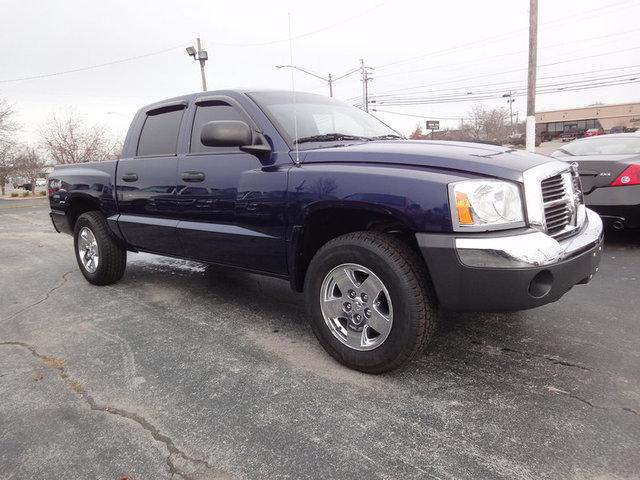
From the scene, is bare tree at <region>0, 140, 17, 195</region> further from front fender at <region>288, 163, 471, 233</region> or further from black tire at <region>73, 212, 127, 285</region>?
front fender at <region>288, 163, 471, 233</region>

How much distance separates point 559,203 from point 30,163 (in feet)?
135

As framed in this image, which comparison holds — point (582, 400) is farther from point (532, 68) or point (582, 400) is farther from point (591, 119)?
point (591, 119)

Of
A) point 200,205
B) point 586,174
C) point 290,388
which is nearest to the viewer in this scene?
point 290,388

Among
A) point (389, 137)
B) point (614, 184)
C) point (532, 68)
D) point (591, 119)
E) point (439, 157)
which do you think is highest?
point (532, 68)

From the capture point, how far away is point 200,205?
12.2 feet

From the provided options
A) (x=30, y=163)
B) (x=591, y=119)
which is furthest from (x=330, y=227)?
(x=591, y=119)

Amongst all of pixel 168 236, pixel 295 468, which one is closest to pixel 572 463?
pixel 295 468

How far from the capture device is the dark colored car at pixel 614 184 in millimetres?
5184

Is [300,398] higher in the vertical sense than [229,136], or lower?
lower

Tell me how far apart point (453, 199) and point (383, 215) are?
0.47m

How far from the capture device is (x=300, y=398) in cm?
261

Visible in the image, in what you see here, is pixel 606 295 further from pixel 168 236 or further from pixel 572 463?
pixel 168 236

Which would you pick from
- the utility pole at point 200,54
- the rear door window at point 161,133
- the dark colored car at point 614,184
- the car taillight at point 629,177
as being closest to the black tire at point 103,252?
the rear door window at point 161,133

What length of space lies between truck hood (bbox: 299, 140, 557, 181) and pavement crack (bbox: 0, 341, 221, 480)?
1799 mm
